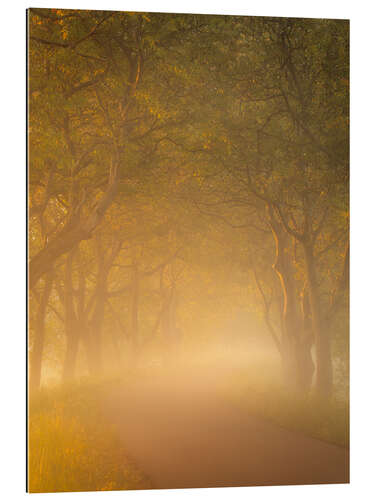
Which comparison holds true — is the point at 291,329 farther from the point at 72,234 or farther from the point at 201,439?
the point at 72,234

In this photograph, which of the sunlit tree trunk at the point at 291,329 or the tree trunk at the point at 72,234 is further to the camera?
the sunlit tree trunk at the point at 291,329

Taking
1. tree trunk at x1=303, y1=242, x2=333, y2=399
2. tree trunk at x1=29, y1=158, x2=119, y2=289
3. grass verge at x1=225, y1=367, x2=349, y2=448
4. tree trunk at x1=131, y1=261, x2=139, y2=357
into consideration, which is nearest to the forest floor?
grass verge at x1=225, y1=367, x2=349, y2=448

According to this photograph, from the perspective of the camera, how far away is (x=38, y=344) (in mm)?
7301

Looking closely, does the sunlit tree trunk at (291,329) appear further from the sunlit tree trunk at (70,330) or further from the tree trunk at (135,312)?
the sunlit tree trunk at (70,330)

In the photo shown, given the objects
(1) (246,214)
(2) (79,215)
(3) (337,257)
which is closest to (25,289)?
(2) (79,215)

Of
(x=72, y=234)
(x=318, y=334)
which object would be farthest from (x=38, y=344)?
(x=318, y=334)

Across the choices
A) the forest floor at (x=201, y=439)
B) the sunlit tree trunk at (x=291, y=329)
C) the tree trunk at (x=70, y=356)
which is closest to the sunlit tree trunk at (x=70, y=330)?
the tree trunk at (x=70, y=356)

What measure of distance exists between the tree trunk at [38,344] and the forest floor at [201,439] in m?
0.91

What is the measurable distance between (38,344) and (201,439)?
2.37 metres

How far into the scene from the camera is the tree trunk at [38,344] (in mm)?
7277

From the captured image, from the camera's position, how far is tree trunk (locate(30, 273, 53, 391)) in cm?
728

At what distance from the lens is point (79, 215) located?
753cm

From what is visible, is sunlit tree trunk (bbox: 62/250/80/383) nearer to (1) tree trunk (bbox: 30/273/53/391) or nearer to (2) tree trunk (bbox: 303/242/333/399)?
(1) tree trunk (bbox: 30/273/53/391)

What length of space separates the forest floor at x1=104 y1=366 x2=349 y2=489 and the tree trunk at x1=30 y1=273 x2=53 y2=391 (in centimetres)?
91
